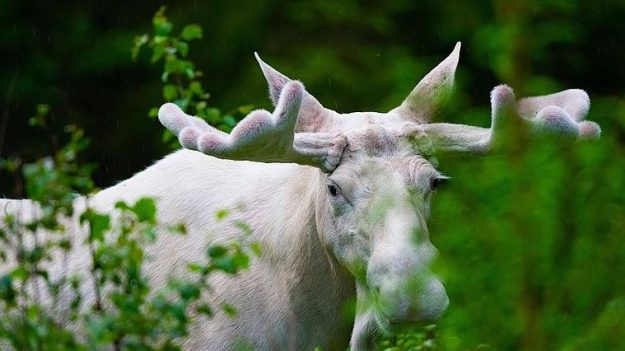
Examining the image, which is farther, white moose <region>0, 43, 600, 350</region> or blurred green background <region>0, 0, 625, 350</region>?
white moose <region>0, 43, 600, 350</region>

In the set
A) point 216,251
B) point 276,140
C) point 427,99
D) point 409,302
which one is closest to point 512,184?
point 216,251

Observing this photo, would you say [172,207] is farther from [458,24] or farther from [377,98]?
[458,24]

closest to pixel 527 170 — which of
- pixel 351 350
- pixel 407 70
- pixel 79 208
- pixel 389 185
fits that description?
pixel 407 70

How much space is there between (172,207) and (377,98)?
1.97 m

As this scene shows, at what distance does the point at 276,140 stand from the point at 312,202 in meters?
0.42

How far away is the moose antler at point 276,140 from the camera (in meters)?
3.94

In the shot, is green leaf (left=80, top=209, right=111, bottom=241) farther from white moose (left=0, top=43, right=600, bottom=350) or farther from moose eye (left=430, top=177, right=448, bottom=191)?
moose eye (left=430, top=177, right=448, bottom=191)

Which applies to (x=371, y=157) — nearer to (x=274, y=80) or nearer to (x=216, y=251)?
(x=274, y=80)

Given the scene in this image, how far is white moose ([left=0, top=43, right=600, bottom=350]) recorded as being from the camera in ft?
12.8

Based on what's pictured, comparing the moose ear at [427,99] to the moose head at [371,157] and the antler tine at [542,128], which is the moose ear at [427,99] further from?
the antler tine at [542,128]

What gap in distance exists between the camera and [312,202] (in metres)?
4.37

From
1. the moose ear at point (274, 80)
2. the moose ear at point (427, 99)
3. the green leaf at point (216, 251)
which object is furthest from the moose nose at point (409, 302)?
the moose ear at point (274, 80)

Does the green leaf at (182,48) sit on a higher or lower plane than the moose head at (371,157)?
higher

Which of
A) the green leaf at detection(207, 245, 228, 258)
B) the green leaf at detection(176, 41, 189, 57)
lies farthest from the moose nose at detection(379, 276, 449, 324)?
the green leaf at detection(176, 41, 189, 57)
